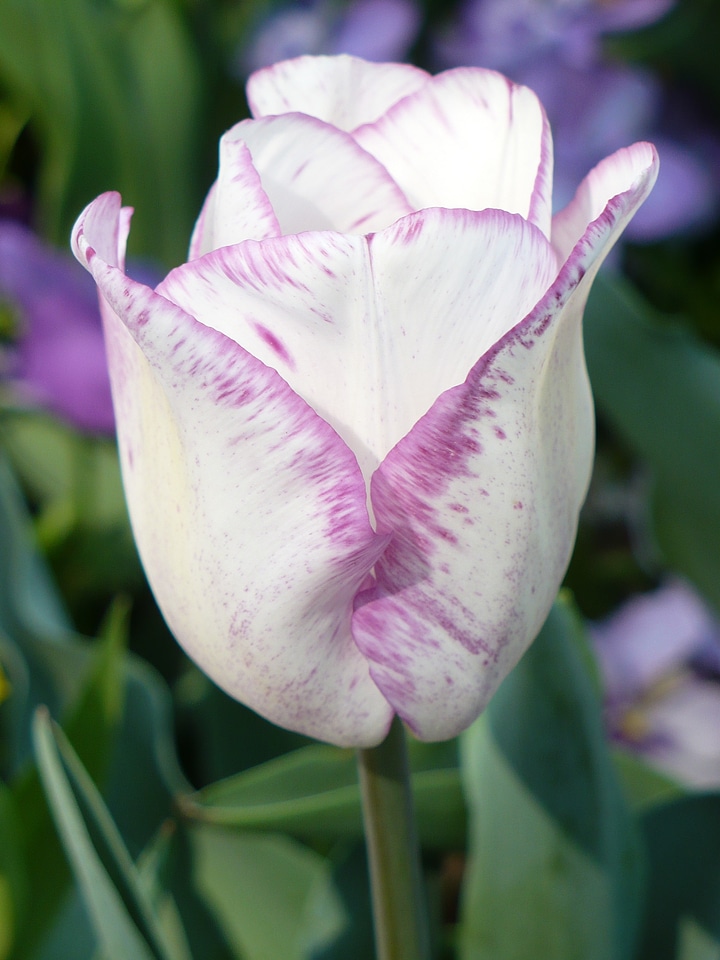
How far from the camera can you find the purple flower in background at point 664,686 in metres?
0.75

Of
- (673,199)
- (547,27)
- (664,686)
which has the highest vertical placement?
(547,27)

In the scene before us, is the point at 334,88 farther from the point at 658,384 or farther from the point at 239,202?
the point at 658,384

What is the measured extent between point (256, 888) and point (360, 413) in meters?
0.34

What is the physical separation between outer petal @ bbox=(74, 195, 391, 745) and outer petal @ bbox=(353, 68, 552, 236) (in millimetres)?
86

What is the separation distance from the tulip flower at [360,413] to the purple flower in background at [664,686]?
0.50 m

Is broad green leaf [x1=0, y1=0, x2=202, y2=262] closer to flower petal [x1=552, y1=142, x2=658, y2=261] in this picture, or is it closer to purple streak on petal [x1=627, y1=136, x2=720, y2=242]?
purple streak on petal [x1=627, y1=136, x2=720, y2=242]

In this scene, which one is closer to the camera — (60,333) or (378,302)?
(378,302)

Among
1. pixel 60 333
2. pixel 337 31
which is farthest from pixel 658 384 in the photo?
pixel 337 31

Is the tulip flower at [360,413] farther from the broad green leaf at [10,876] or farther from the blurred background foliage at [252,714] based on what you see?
the broad green leaf at [10,876]

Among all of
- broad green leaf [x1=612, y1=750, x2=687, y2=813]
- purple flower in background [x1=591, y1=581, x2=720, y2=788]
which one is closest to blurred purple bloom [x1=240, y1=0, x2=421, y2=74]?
purple flower in background [x1=591, y1=581, x2=720, y2=788]

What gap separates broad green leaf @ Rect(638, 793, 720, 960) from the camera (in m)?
0.47

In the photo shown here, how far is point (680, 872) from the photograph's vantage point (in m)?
0.48

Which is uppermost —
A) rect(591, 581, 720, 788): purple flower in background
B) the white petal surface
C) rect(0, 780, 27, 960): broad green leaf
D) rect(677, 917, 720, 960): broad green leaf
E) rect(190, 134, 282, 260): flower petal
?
rect(190, 134, 282, 260): flower petal

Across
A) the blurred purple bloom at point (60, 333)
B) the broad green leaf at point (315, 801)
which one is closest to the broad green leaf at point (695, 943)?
the broad green leaf at point (315, 801)
